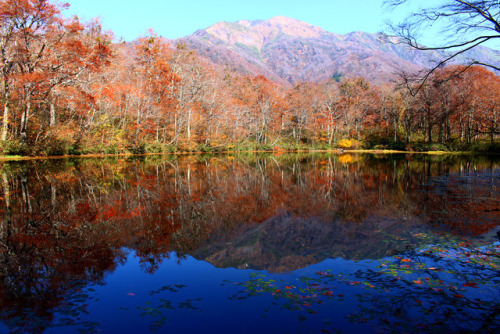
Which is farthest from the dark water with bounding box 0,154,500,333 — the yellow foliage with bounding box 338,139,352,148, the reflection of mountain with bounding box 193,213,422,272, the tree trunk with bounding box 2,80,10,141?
the yellow foliage with bounding box 338,139,352,148

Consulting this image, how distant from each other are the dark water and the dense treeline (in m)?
6.40

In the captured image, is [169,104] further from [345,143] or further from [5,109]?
[345,143]

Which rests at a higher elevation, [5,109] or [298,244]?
Result: [5,109]

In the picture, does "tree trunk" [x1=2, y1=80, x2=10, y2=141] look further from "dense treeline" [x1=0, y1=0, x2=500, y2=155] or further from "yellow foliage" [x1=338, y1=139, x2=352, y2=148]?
"yellow foliage" [x1=338, y1=139, x2=352, y2=148]

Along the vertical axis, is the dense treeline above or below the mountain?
below

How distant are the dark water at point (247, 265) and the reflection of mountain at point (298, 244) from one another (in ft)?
0.11

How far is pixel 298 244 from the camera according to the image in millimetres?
5039

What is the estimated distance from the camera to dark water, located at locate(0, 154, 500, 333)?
2.79 metres

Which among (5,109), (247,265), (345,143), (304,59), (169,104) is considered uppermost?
(304,59)

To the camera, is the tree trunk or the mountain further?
the mountain

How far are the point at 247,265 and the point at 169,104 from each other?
29.1m

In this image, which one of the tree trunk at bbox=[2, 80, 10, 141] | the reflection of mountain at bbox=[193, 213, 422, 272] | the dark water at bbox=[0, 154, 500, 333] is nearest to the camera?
the dark water at bbox=[0, 154, 500, 333]

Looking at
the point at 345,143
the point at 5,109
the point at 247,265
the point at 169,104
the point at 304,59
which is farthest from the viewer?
the point at 304,59

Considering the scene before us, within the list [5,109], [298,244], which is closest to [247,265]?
[298,244]
